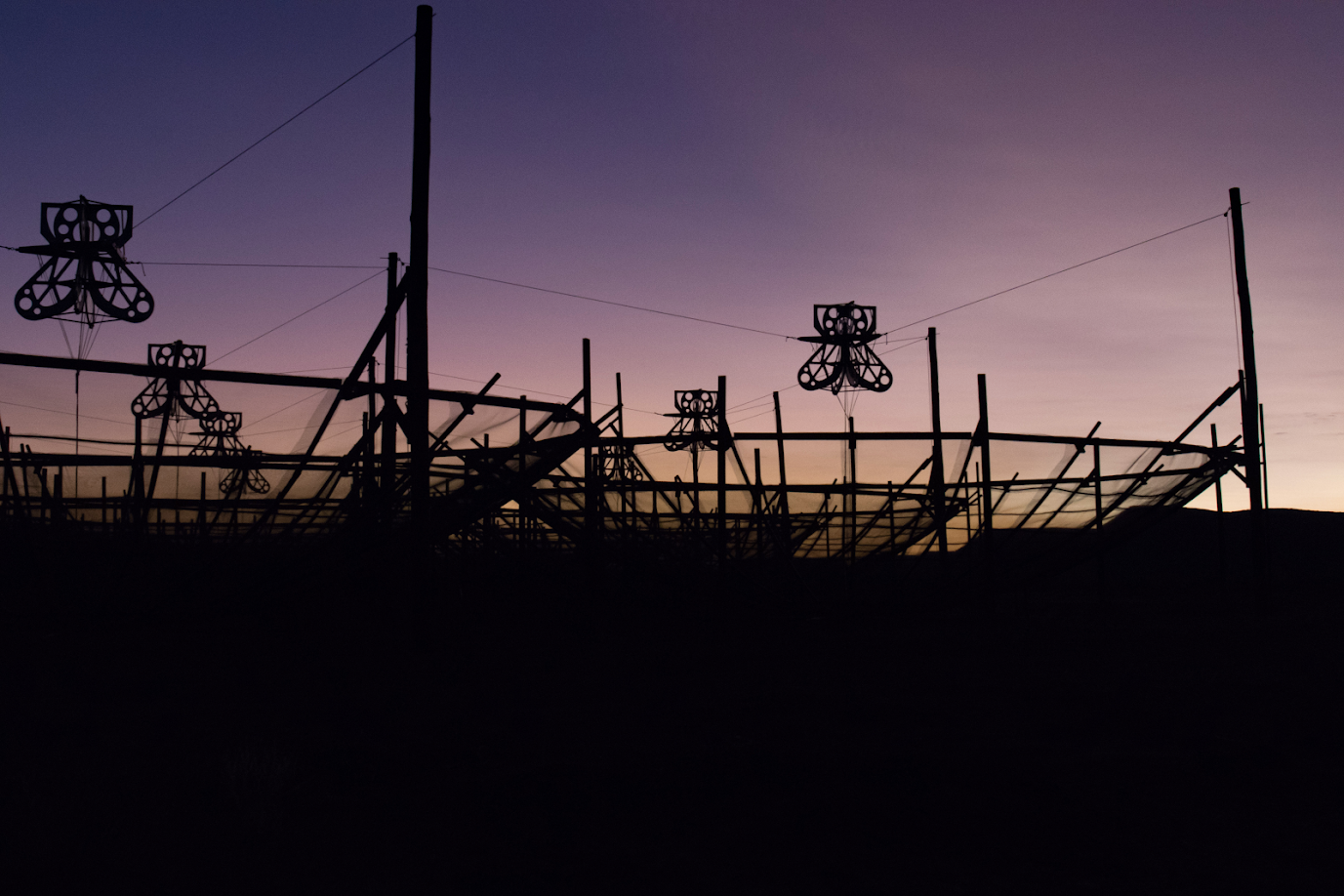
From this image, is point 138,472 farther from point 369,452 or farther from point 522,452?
point 522,452

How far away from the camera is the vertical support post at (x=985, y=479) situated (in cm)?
1752

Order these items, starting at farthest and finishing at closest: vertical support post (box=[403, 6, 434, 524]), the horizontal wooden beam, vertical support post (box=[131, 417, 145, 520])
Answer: vertical support post (box=[403, 6, 434, 524]) < vertical support post (box=[131, 417, 145, 520]) < the horizontal wooden beam

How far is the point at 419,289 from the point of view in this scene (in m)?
13.9

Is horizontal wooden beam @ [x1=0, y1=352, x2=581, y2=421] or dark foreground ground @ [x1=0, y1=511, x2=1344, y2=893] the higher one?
horizontal wooden beam @ [x1=0, y1=352, x2=581, y2=421]

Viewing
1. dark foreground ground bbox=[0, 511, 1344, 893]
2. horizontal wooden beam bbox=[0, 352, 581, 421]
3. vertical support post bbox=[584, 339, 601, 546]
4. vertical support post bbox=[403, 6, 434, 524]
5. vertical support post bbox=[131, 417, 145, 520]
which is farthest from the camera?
vertical support post bbox=[584, 339, 601, 546]

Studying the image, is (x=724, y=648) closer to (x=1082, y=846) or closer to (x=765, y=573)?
(x=765, y=573)

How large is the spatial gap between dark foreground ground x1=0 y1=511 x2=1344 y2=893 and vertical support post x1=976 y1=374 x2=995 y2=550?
90 cm

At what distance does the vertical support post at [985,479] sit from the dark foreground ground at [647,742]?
0.90 m

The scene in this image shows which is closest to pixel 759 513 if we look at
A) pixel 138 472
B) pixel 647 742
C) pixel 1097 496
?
pixel 1097 496

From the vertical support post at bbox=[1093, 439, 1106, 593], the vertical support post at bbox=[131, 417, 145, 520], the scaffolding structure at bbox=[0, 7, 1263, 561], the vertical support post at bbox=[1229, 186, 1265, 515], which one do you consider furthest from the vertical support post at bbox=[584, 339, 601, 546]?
the vertical support post at bbox=[1229, 186, 1265, 515]

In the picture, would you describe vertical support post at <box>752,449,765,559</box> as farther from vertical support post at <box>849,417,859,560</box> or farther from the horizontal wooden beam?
the horizontal wooden beam

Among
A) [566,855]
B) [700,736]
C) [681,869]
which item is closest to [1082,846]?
[681,869]

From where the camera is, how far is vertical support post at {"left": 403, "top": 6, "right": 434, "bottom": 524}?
1352 cm

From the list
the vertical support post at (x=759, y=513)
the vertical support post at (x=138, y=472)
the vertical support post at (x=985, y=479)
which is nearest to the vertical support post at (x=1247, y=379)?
the vertical support post at (x=985, y=479)
